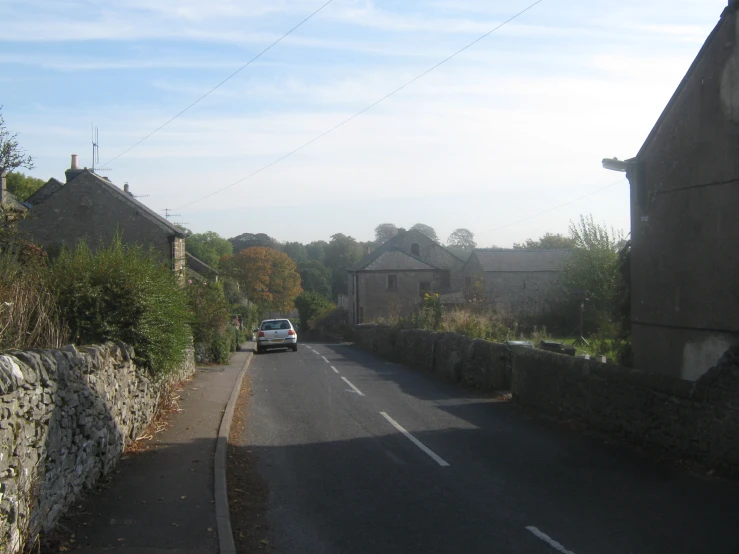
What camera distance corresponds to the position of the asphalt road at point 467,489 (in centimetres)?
659

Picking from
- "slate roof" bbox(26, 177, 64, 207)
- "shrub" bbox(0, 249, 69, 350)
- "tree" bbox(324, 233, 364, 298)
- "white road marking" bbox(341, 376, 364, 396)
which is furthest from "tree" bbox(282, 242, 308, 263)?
"shrub" bbox(0, 249, 69, 350)

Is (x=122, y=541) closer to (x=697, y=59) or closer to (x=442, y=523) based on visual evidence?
(x=442, y=523)

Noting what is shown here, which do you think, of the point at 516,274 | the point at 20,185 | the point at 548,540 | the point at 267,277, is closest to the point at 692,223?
the point at 548,540

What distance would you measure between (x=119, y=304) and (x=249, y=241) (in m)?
115

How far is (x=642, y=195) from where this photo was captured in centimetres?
1288

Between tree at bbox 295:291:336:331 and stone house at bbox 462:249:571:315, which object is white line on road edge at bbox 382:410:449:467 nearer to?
stone house at bbox 462:249:571:315

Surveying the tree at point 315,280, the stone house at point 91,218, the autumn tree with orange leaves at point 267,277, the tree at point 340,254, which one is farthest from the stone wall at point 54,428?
the tree at point 340,254

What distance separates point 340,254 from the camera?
129375 millimetres

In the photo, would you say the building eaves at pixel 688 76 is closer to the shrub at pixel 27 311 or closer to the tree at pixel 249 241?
Answer: the shrub at pixel 27 311

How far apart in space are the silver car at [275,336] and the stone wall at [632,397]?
57.6ft

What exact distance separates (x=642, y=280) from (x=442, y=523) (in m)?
7.56

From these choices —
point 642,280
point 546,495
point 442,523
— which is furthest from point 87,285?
point 642,280

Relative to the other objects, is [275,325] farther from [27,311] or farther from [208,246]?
[208,246]

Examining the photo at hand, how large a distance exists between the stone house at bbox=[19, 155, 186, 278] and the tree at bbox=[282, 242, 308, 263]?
118m
